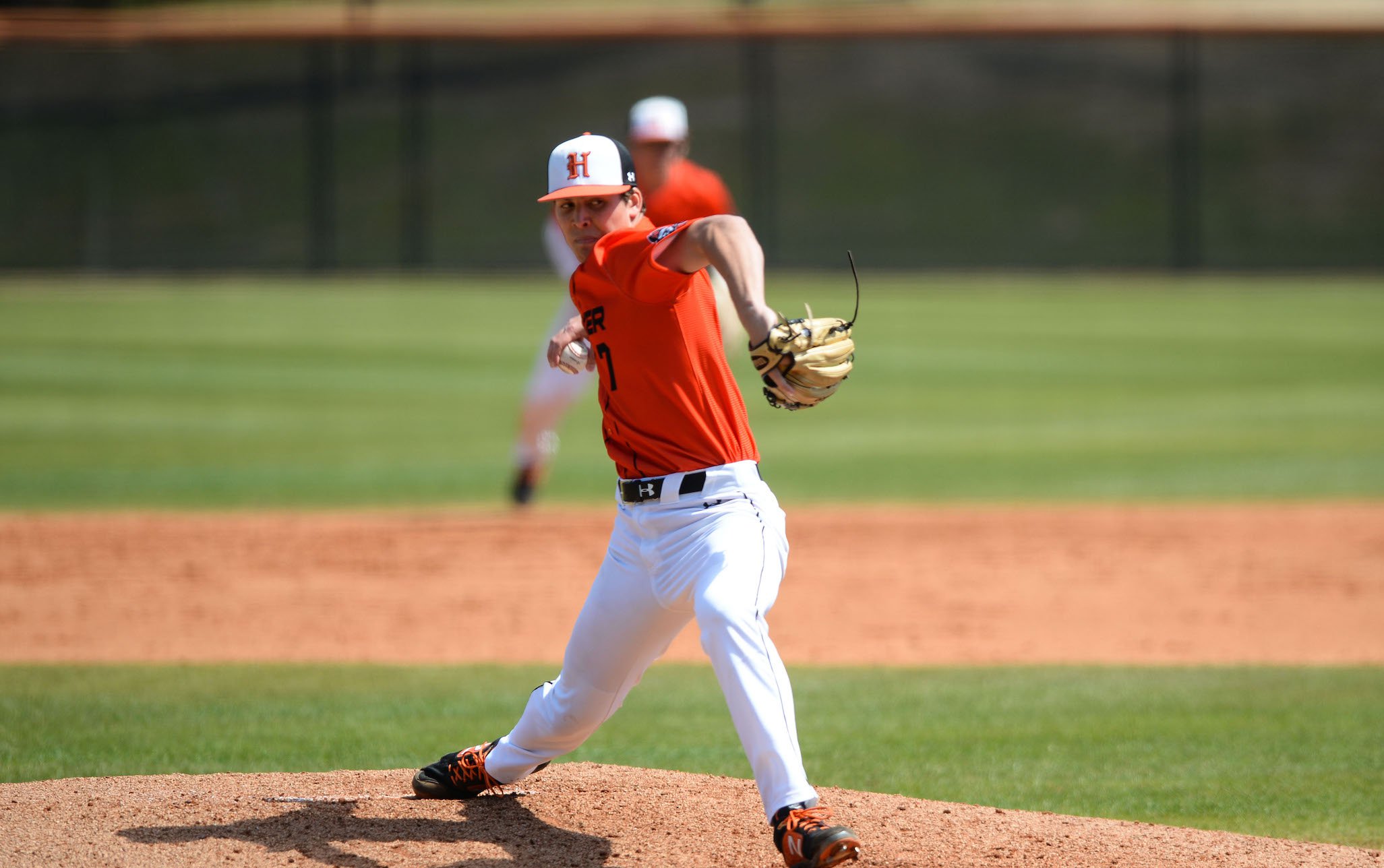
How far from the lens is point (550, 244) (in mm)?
9320

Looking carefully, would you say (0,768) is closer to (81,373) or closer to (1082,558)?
(1082,558)

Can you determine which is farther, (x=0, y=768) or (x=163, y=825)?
(x=0, y=768)

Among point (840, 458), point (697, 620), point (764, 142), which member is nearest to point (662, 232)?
point (697, 620)

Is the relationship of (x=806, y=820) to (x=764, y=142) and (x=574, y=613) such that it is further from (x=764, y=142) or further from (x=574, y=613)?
(x=764, y=142)

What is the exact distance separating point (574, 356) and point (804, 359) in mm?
992

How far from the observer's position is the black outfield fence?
27984mm

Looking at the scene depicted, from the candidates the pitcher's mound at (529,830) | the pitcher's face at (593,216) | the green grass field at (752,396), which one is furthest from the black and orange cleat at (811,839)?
the green grass field at (752,396)

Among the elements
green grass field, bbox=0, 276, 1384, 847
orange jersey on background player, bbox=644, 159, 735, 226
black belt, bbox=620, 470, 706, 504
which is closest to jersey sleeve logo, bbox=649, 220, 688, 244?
black belt, bbox=620, 470, 706, 504

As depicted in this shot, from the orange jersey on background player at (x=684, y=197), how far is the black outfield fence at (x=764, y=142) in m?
Result: 19.4

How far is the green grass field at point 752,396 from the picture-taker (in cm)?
1183

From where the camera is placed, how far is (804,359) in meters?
3.08

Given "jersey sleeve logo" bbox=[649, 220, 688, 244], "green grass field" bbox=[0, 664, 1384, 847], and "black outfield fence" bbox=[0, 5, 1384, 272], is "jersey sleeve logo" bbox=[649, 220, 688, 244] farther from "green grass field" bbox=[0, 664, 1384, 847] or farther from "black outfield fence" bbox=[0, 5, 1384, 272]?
"black outfield fence" bbox=[0, 5, 1384, 272]

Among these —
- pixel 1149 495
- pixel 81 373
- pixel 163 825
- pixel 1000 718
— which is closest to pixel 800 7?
pixel 81 373

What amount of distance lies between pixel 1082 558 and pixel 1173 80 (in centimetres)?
2343
